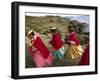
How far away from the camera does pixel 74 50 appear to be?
160 centimetres

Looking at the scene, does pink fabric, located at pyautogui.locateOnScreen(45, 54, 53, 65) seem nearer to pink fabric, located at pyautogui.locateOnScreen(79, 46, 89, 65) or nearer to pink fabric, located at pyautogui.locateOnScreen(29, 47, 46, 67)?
pink fabric, located at pyautogui.locateOnScreen(29, 47, 46, 67)

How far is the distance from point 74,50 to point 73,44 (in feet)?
0.11

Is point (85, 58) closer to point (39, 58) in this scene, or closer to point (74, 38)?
point (74, 38)

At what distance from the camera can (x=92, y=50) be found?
65.4 inches

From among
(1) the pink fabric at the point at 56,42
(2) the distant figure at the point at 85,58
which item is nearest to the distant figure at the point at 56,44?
(1) the pink fabric at the point at 56,42

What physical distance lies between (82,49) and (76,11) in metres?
0.22

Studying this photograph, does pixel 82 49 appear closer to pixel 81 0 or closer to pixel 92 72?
pixel 92 72

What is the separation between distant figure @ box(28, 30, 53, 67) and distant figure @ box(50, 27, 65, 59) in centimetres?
4

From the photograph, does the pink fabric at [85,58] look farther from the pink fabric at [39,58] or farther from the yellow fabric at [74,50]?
the pink fabric at [39,58]

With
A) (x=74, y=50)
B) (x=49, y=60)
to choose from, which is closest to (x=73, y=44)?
(x=74, y=50)

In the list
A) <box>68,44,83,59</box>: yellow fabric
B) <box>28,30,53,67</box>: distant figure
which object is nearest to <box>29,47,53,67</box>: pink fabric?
<box>28,30,53,67</box>: distant figure

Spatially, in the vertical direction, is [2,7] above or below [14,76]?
above

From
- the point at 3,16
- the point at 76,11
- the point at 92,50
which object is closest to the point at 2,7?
the point at 3,16

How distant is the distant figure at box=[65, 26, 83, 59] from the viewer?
1589 millimetres
